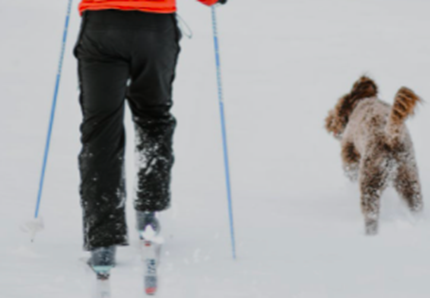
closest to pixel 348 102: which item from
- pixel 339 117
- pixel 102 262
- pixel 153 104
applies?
pixel 339 117

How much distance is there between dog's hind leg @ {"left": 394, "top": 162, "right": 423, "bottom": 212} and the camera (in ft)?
17.5

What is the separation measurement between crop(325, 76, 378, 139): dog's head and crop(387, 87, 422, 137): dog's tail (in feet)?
4.20

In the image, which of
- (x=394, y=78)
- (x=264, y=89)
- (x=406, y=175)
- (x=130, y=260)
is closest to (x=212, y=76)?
(x=264, y=89)

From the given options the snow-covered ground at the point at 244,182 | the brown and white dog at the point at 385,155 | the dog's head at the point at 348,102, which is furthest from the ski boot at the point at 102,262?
the dog's head at the point at 348,102

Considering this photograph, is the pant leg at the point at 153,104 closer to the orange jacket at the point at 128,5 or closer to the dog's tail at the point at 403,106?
the orange jacket at the point at 128,5

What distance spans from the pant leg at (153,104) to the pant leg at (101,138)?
16 cm

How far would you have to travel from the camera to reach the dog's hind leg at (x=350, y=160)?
20.5ft

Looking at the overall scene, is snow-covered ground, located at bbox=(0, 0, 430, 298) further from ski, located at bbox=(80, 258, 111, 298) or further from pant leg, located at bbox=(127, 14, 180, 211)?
pant leg, located at bbox=(127, 14, 180, 211)

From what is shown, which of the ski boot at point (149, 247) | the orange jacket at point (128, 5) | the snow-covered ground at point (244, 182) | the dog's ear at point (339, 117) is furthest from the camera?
the dog's ear at point (339, 117)

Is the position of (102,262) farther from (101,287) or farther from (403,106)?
(403,106)

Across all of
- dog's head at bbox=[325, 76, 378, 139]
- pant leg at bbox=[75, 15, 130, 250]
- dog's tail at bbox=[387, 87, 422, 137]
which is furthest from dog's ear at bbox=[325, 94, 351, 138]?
pant leg at bbox=[75, 15, 130, 250]

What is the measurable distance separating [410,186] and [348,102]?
130cm

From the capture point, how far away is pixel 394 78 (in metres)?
12.6

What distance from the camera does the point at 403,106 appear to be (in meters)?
4.98
